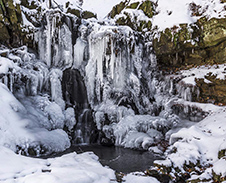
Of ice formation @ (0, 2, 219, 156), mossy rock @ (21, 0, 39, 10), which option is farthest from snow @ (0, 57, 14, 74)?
mossy rock @ (21, 0, 39, 10)

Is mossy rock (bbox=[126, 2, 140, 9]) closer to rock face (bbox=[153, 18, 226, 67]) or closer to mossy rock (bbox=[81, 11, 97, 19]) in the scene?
mossy rock (bbox=[81, 11, 97, 19])

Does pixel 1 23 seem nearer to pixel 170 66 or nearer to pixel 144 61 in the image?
pixel 144 61

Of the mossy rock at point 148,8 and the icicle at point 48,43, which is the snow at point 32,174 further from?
the mossy rock at point 148,8

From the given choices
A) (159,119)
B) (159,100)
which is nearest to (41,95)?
(159,119)

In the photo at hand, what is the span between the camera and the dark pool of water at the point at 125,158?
832 centimetres

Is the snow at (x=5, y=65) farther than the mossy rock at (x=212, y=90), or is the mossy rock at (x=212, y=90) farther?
the mossy rock at (x=212, y=90)

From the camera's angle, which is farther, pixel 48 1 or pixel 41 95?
pixel 48 1

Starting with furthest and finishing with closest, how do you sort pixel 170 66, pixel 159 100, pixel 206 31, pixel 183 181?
pixel 170 66 → pixel 159 100 → pixel 206 31 → pixel 183 181

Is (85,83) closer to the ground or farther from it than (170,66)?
closer to the ground

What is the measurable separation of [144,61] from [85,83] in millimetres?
6520

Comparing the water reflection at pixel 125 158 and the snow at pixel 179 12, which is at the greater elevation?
the snow at pixel 179 12

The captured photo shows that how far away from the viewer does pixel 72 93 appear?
48.5 ft

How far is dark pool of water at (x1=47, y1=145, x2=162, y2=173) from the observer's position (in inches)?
328

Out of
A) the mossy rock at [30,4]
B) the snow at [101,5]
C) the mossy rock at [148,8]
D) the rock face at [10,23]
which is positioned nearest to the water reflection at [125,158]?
the rock face at [10,23]
